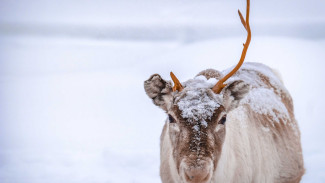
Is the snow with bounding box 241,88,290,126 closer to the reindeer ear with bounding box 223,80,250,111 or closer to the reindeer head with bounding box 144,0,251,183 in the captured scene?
the reindeer ear with bounding box 223,80,250,111

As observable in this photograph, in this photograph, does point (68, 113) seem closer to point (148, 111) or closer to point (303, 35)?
point (148, 111)

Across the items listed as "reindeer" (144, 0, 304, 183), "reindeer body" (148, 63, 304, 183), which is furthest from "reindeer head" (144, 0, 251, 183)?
"reindeer body" (148, 63, 304, 183)

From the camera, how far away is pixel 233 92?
9.64 feet

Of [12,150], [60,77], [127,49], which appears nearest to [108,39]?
[127,49]

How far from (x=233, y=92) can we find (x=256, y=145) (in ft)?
2.04

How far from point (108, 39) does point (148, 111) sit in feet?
34.3

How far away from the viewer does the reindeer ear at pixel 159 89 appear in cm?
292

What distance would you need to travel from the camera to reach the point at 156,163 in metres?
5.76

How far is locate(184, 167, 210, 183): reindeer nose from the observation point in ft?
7.32

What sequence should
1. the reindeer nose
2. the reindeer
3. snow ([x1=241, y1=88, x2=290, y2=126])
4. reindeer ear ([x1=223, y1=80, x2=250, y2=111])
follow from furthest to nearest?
snow ([x1=241, y1=88, x2=290, y2=126]) < reindeer ear ([x1=223, y1=80, x2=250, y2=111]) < the reindeer < the reindeer nose

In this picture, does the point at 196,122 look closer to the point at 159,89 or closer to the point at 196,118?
the point at 196,118

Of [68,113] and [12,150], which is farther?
[68,113]

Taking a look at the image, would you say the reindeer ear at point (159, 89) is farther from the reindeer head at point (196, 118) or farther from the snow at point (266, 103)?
the snow at point (266, 103)

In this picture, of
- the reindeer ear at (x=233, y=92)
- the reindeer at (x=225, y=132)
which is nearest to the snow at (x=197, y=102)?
the reindeer at (x=225, y=132)
